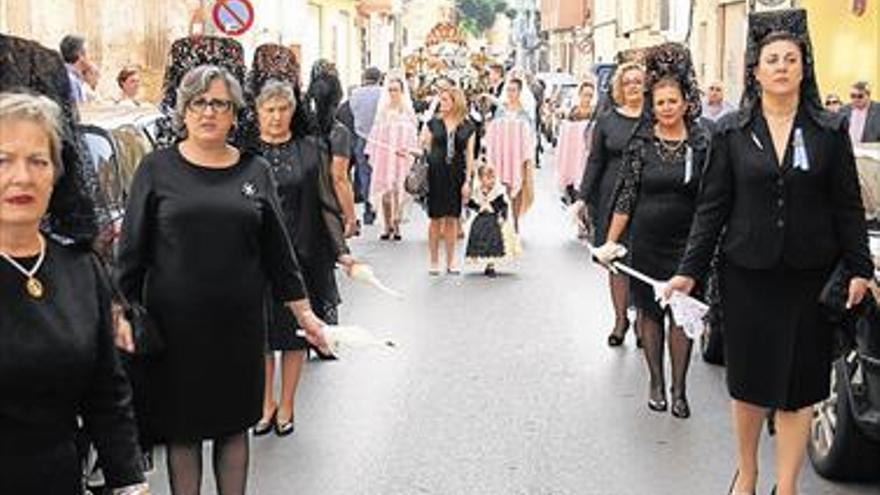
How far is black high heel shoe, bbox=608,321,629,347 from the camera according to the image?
32.7 feet

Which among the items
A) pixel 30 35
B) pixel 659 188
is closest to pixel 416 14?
pixel 30 35

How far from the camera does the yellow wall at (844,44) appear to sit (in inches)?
876

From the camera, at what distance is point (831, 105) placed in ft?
53.7

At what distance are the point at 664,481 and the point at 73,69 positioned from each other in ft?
26.8

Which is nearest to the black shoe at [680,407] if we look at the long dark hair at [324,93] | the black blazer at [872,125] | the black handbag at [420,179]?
the long dark hair at [324,93]

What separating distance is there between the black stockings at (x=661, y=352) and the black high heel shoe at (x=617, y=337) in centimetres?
178

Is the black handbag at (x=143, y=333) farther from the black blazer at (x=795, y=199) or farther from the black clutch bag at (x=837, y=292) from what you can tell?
the black clutch bag at (x=837, y=292)

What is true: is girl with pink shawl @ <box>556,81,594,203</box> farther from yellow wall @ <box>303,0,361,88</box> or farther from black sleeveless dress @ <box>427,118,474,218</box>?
yellow wall @ <box>303,0,361,88</box>

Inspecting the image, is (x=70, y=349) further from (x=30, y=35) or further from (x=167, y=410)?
(x=30, y=35)

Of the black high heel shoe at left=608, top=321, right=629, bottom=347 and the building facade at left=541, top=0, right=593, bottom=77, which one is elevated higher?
the building facade at left=541, top=0, right=593, bottom=77

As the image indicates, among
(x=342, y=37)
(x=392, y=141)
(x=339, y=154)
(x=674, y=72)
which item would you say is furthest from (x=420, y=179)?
(x=342, y=37)

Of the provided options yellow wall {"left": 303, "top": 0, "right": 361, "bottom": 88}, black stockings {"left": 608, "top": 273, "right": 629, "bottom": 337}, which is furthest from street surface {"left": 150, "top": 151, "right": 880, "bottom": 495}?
yellow wall {"left": 303, "top": 0, "right": 361, "bottom": 88}

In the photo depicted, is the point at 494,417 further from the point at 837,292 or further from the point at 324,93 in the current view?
the point at 324,93

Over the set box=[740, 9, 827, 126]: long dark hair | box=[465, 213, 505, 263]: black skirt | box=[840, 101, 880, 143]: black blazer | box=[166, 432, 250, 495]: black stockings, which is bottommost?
box=[465, 213, 505, 263]: black skirt
